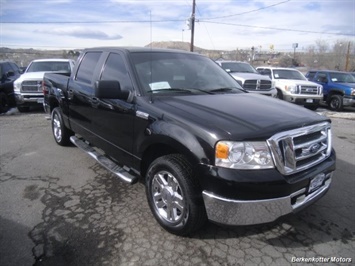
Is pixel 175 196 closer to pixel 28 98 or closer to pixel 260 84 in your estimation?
pixel 28 98

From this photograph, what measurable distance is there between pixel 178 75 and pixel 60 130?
128 inches

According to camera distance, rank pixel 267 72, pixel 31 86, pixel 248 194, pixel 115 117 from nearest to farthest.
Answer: pixel 248 194 < pixel 115 117 < pixel 31 86 < pixel 267 72

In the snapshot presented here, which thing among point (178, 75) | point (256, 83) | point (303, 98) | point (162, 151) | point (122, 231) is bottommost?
point (122, 231)

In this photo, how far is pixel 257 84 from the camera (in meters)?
11.1

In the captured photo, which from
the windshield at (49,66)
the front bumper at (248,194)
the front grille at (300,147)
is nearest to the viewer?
the front bumper at (248,194)

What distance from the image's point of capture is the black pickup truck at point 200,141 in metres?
2.50

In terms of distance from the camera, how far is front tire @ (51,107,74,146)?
575 centimetres

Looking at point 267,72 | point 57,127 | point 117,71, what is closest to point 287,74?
point 267,72

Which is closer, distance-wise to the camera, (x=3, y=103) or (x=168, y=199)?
(x=168, y=199)

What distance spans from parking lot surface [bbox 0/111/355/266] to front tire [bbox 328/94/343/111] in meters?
9.98

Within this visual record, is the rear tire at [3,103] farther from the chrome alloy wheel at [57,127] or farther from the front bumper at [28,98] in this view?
the chrome alloy wheel at [57,127]

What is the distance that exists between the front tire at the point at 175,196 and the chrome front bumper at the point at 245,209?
0.15m

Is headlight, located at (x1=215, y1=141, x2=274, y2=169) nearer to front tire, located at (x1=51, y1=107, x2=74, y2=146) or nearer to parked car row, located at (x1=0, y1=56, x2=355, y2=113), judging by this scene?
front tire, located at (x1=51, y1=107, x2=74, y2=146)

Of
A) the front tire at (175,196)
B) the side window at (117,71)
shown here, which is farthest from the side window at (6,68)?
the front tire at (175,196)
